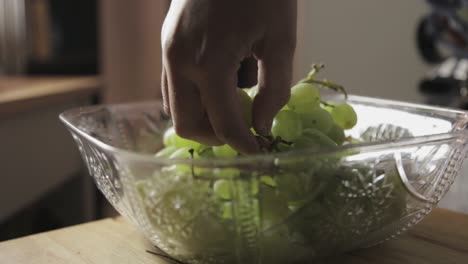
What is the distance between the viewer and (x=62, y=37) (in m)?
2.37

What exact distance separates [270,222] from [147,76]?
2.13 meters

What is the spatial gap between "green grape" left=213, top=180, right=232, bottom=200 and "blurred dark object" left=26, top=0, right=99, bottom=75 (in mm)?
2121

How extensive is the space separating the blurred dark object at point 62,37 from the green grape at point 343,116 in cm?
197

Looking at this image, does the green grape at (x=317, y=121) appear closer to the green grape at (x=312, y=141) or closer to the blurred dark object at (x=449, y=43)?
the green grape at (x=312, y=141)

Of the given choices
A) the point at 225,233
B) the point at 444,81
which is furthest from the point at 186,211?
the point at 444,81

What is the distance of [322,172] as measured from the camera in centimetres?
39

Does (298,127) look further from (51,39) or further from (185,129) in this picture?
(51,39)

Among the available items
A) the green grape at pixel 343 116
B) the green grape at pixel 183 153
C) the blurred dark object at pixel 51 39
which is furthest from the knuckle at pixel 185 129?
the blurred dark object at pixel 51 39

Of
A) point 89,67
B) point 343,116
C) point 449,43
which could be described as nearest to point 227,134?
point 343,116

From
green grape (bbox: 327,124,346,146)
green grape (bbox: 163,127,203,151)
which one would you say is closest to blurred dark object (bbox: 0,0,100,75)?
green grape (bbox: 163,127,203,151)

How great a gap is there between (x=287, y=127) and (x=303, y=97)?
6 centimetres

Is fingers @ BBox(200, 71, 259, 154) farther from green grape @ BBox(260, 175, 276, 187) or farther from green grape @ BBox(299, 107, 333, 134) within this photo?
green grape @ BBox(299, 107, 333, 134)

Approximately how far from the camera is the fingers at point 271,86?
38 cm

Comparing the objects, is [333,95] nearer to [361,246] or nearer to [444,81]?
[361,246]
